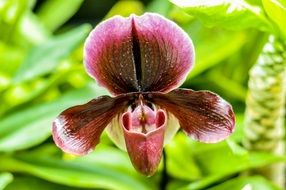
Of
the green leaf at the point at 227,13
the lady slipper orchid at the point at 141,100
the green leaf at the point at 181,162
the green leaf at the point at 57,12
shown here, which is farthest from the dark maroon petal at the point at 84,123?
the green leaf at the point at 57,12

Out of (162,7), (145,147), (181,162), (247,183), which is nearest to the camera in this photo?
(145,147)

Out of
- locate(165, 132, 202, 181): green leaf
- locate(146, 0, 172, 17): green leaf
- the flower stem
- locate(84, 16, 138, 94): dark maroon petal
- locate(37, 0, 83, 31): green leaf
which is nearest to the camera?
locate(84, 16, 138, 94): dark maroon petal

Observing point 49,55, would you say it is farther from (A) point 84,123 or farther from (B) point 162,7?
(A) point 84,123

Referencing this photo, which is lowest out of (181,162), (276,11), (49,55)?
(181,162)

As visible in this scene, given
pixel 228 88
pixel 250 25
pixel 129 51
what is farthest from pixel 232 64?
pixel 129 51

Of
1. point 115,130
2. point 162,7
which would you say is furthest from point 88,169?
point 162,7

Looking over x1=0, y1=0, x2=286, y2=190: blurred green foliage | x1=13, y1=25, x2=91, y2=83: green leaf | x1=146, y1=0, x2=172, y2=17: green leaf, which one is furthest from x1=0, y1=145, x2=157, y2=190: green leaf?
x1=146, y1=0, x2=172, y2=17: green leaf

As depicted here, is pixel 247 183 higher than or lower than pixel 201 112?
lower

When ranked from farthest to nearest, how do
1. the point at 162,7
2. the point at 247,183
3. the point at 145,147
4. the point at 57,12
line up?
the point at 57,12 → the point at 162,7 → the point at 247,183 → the point at 145,147

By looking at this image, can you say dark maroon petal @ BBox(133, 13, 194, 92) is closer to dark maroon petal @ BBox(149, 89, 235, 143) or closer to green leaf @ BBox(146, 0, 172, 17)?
dark maroon petal @ BBox(149, 89, 235, 143)
